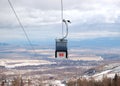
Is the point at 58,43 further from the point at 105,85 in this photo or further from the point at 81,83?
the point at 81,83

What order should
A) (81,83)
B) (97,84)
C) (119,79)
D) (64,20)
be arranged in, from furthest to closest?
(81,83) → (97,84) → (119,79) → (64,20)

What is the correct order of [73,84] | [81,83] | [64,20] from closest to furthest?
[64,20]
[81,83]
[73,84]

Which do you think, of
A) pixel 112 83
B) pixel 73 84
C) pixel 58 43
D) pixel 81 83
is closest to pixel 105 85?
pixel 112 83

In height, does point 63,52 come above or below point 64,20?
below

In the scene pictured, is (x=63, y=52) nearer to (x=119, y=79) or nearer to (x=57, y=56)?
(x=57, y=56)

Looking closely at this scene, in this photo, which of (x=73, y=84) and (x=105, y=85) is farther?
(x=73, y=84)

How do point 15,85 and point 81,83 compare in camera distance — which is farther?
point 81,83

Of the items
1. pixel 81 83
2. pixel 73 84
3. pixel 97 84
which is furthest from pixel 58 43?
pixel 73 84

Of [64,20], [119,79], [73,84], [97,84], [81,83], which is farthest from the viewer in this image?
[73,84]

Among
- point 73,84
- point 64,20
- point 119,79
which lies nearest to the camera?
point 64,20
